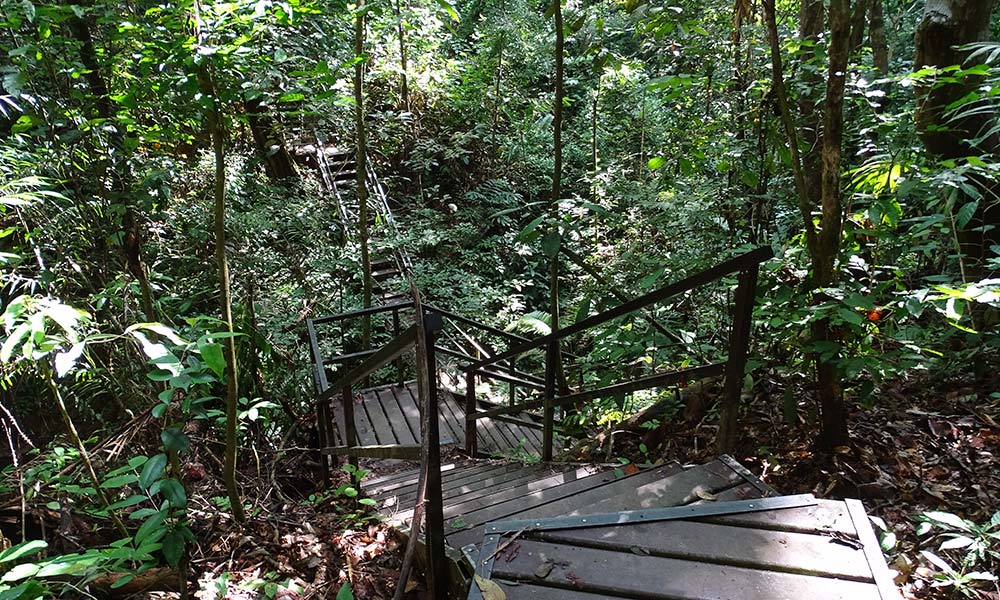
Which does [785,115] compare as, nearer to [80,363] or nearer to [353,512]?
[353,512]

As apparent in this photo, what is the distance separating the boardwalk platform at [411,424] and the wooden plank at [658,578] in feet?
10.5

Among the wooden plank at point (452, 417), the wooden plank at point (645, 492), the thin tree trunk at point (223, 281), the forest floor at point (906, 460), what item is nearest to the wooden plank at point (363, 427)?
the wooden plank at point (452, 417)

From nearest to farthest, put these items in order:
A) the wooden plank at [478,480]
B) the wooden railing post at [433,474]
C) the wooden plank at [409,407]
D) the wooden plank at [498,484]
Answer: the wooden railing post at [433,474]
the wooden plank at [498,484]
the wooden plank at [478,480]
the wooden plank at [409,407]

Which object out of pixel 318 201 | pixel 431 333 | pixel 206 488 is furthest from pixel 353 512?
pixel 318 201

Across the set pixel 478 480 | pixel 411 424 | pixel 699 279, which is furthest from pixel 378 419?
pixel 699 279

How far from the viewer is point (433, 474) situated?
188 cm

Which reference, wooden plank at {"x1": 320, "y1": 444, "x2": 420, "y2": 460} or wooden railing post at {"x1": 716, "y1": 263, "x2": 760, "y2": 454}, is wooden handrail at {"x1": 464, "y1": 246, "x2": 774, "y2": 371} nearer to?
wooden railing post at {"x1": 716, "y1": 263, "x2": 760, "y2": 454}

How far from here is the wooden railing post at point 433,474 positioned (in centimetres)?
182

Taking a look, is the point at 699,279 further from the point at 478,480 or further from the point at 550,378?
the point at 478,480

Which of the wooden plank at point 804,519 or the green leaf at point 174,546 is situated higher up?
the green leaf at point 174,546

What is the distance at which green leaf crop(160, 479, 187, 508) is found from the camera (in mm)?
1871

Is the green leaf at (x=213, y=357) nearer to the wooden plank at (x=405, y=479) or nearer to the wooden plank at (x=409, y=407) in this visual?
the wooden plank at (x=405, y=479)

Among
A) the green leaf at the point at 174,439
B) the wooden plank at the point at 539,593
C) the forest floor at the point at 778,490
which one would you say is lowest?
the forest floor at the point at 778,490

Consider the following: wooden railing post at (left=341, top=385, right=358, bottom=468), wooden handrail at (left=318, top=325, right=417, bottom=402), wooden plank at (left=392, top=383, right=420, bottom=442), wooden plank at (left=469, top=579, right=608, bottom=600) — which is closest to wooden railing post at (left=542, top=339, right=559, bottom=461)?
wooden handrail at (left=318, top=325, right=417, bottom=402)
